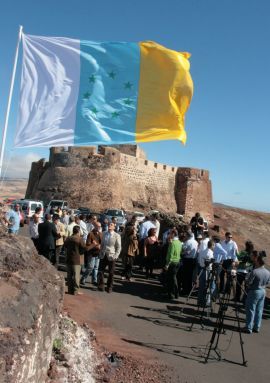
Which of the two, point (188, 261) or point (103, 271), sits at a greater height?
point (188, 261)

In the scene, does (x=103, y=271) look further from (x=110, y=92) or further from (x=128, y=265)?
(x=110, y=92)

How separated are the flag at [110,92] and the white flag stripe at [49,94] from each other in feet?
0.05

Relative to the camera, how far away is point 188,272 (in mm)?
11180

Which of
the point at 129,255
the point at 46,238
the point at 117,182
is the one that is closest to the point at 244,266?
the point at 129,255

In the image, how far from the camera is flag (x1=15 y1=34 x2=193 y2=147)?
679 centimetres

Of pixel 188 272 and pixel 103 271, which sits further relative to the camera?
pixel 188 272

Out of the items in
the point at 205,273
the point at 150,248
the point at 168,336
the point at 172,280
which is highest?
the point at 150,248

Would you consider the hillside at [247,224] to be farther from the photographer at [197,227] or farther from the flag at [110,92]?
the flag at [110,92]

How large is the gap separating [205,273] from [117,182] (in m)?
29.2

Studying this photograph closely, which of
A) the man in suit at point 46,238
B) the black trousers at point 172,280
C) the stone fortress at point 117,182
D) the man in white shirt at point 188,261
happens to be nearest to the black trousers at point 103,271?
the man in suit at point 46,238

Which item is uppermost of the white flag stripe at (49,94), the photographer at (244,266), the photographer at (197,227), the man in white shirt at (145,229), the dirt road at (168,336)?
the white flag stripe at (49,94)

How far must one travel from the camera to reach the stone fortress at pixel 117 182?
121ft

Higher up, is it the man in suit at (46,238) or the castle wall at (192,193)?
the castle wall at (192,193)

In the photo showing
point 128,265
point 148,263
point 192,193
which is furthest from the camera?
point 192,193
